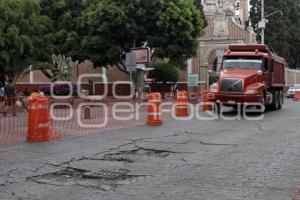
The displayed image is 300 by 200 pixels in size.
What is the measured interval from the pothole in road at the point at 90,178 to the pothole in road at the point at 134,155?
1.39 m

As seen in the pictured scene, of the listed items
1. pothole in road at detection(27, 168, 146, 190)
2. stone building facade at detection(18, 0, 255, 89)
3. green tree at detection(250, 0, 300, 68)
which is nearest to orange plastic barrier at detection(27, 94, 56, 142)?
pothole in road at detection(27, 168, 146, 190)

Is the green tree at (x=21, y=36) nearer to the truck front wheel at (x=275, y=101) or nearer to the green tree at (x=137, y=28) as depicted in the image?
the green tree at (x=137, y=28)

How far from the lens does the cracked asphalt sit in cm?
848

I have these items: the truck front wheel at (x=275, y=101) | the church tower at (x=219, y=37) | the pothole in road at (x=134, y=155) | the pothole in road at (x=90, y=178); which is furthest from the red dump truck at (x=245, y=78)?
the church tower at (x=219, y=37)

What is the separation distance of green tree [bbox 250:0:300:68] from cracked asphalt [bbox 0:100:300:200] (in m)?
53.3

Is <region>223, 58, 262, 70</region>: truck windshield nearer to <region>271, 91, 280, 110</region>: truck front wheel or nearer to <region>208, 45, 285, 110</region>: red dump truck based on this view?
<region>208, 45, 285, 110</region>: red dump truck

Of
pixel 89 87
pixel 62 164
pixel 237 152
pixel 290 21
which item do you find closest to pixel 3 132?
pixel 62 164

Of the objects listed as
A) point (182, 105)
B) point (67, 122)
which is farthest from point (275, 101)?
point (67, 122)

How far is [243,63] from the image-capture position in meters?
26.1

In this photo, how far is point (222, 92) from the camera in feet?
83.1

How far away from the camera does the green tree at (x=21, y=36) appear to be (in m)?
37.0

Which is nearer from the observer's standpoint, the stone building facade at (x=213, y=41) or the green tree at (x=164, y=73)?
the green tree at (x=164, y=73)

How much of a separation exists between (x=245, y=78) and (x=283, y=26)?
46.5m

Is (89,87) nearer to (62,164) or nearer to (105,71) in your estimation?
(105,71)
